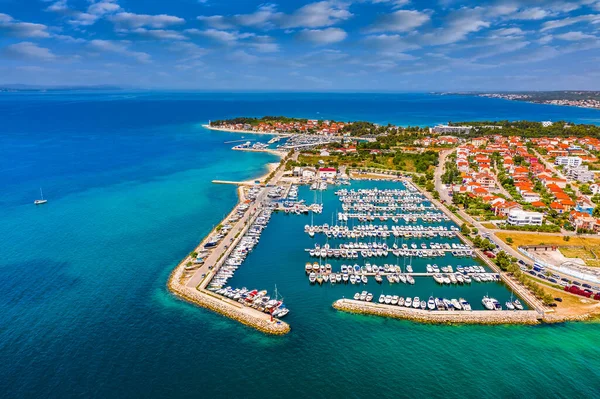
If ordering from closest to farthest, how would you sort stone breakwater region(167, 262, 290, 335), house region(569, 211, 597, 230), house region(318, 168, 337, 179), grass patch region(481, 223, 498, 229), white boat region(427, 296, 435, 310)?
stone breakwater region(167, 262, 290, 335) → white boat region(427, 296, 435, 310) → house region(569, 211, 597, 230) → grass patch region(481, 223, 498, 229) → house region(318, 168, 337, 179)

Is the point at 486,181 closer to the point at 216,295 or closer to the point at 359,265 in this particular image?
the point at 359,265

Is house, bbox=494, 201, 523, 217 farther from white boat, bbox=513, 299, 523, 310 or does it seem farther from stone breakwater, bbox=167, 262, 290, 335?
stone breakwater, bbox=167, 262, 290, 335

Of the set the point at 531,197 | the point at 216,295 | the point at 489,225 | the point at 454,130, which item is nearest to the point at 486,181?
the point at 531,197

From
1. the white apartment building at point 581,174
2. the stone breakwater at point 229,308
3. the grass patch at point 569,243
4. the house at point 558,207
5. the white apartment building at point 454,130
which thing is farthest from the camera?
the white apartment building at point 454,130

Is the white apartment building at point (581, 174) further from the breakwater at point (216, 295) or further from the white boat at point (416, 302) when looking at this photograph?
the breakwater at point (216, 295)

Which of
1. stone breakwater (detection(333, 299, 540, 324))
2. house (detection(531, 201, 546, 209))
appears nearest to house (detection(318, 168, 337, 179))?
house (detection(531, 201, 546, 209))

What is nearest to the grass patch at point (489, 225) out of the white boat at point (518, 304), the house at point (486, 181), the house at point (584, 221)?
the house at point (584, 221)
